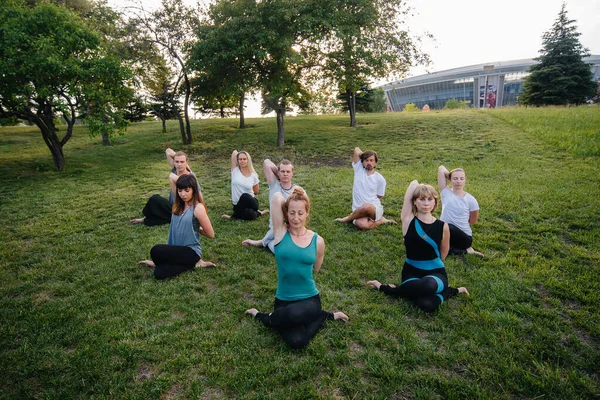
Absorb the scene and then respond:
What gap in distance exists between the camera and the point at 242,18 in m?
16.2

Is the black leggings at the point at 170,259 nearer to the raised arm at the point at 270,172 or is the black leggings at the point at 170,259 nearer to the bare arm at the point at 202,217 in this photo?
the bare arm at the point at 202,217

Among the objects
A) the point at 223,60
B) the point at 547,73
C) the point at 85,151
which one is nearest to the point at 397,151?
the point at 223,60

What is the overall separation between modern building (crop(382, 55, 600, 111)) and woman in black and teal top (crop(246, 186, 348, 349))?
84916 millimetres

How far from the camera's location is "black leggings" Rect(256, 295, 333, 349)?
342 centimetres

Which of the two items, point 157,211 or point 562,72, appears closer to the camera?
point 157,211

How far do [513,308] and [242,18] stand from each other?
17839 millimetres

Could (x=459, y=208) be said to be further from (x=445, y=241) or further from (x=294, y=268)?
(x=294, y=268)

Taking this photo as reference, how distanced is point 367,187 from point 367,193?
15 centimetres

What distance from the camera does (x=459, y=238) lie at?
5578 millimetres

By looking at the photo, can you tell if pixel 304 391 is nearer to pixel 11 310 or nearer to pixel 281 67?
pixel 11 310

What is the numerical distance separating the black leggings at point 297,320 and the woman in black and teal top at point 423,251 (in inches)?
55.9

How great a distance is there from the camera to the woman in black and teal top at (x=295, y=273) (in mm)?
3473

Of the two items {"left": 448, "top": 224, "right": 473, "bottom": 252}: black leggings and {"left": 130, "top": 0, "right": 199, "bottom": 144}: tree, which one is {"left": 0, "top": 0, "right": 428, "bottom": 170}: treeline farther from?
{"left": 448, "top": 224, "right": 473, "bottom": 252}: black leggings

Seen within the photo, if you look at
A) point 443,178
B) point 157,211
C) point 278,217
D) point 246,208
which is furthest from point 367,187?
point 157,211
